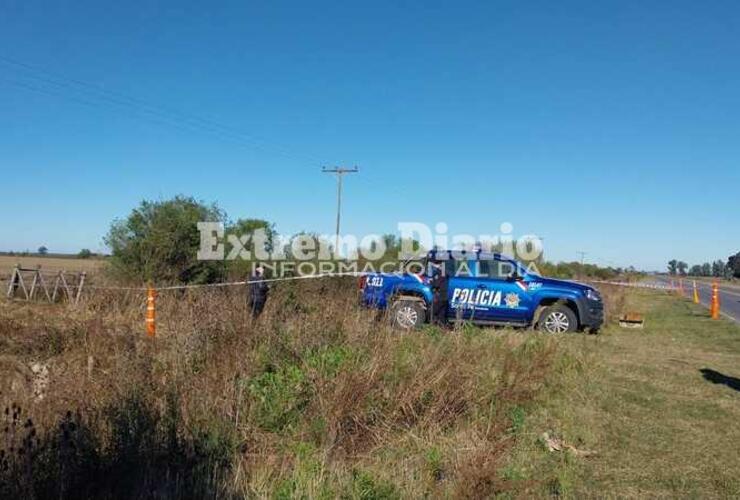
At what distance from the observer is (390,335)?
6.52 m

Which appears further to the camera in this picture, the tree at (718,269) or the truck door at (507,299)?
the tree at (718,269)

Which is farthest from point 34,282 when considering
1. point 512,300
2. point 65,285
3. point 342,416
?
point 342,416

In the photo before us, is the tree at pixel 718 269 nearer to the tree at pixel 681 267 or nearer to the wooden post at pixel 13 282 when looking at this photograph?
the tree at pixel 681 267

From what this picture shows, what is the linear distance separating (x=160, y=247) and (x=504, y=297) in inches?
455

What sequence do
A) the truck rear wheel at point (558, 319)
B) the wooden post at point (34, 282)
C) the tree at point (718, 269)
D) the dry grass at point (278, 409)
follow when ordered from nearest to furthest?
the dry grass at point (278, 409)
the truck rear wheel at point (558, 319)
the wooden post at point (34, 282)
the tree at point (718, 269)

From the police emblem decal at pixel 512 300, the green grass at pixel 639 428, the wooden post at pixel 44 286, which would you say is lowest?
the green grass at pixel 639 428

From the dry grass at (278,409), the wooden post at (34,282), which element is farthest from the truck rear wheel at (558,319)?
the wooden post at (34,282)

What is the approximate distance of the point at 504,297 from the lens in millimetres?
12531

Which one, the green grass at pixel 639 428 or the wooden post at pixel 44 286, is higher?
the wooden post at pixel 44 286

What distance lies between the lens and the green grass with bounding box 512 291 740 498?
177 inches

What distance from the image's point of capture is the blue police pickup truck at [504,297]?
12.4m

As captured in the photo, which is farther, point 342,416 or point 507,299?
point 507,299

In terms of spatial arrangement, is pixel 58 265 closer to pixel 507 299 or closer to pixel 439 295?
pixel 439 295

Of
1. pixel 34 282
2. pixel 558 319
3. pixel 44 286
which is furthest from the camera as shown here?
pixel 34 282
